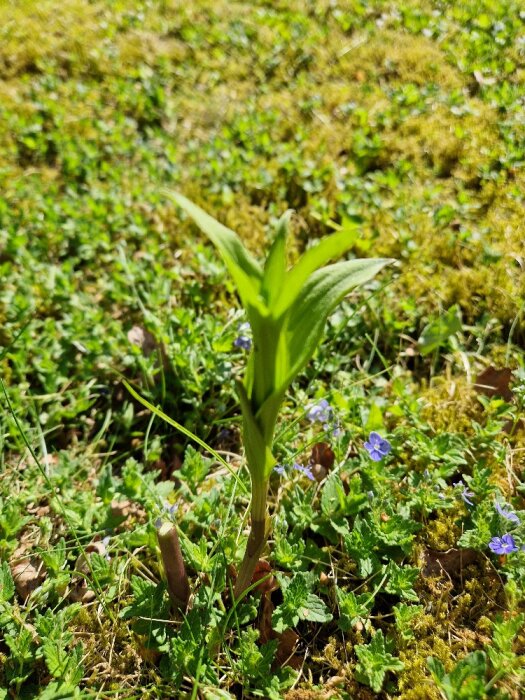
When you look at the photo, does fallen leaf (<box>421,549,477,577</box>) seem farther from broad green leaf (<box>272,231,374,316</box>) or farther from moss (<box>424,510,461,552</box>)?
broad green leaf (<box>272,231,374,316</box>)

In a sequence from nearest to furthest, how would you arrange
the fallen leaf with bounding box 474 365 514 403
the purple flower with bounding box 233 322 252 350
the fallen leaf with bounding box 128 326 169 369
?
the fallen leaf with bounding box 474 365 514 403, the purple flower with bounding box 233 322 252 350, the fallen leaf with bounding box 128 326 169 369

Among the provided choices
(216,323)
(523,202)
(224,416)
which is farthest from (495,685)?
(523,202)

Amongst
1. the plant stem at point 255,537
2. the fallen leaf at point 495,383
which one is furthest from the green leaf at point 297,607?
the fallen leaf at point 495,383

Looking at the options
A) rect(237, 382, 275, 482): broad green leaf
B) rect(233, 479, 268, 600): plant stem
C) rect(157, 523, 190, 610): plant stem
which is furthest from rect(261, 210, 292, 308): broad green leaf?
rect(157, 523, 190, 610): plant stem

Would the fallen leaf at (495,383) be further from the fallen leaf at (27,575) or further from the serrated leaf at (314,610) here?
the fallen leaf at (27,575)

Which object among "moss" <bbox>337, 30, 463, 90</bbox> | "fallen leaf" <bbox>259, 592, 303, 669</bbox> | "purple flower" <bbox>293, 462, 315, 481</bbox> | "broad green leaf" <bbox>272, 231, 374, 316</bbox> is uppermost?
"moss" <bbox>337, 30, 463, 90</bbox>

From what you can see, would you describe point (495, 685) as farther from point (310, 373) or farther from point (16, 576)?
point (16, 576)

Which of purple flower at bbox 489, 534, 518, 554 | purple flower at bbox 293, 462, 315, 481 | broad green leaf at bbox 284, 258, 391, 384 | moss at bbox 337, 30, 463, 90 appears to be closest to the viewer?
broad green leaf at bbox 284, 258, 391, 384
